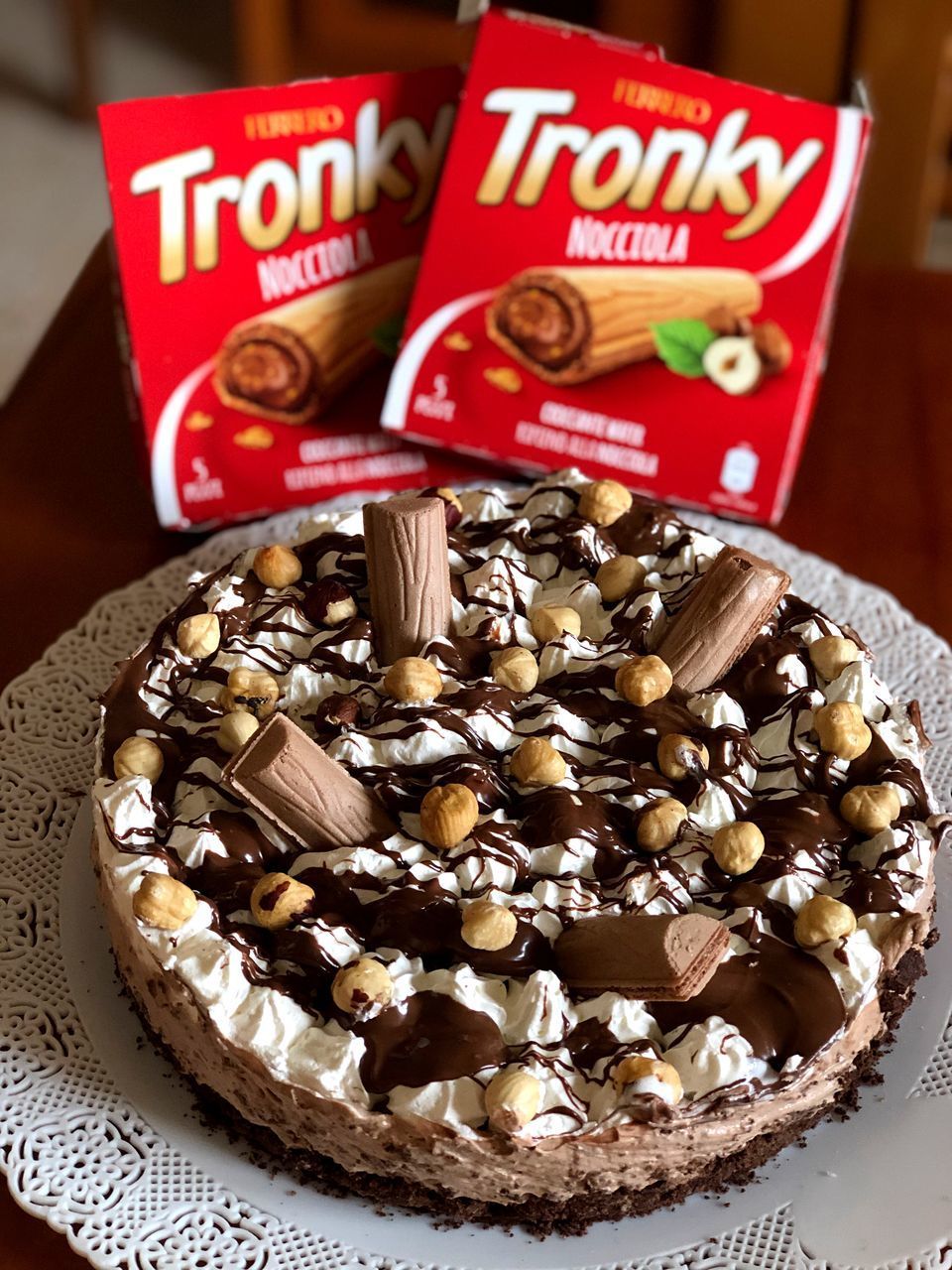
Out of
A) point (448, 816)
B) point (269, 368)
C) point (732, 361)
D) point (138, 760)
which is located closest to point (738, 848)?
point (448, 816)

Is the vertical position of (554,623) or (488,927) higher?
(554,623)

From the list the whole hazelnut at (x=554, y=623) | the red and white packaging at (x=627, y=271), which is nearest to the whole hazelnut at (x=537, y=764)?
the whole hazelnut at (x=554, y=623)

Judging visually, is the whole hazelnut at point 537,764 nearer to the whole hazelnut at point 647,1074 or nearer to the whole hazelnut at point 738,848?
the whole hazelnut at point 738,848

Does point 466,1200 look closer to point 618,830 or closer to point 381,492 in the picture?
point 618,830

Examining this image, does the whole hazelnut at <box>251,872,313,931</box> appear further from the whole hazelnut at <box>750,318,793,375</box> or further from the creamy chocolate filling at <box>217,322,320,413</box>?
the whole hazelnut at <box>750,318,793,375</box>

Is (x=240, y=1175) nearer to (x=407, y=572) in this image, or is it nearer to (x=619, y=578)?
(x=407, y=572)

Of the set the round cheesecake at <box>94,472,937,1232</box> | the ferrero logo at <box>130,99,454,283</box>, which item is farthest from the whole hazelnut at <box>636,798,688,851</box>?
the ferrero logo at <box>130,99,454,283</box>
